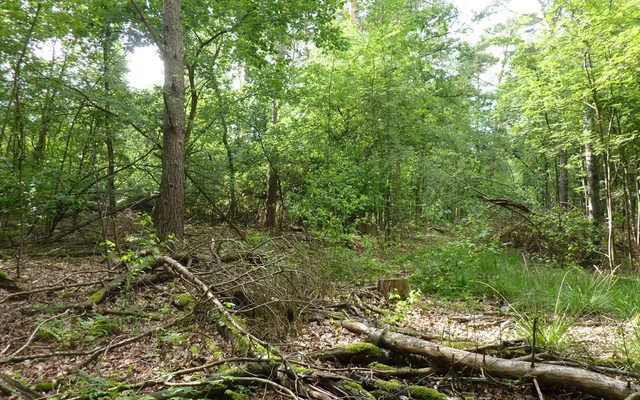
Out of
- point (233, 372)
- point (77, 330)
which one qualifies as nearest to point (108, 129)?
point (77, 330)

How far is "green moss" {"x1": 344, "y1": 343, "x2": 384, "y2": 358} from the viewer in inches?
137

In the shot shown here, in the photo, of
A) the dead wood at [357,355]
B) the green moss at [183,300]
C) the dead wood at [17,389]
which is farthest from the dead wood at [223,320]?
the dead wood at [17,389]

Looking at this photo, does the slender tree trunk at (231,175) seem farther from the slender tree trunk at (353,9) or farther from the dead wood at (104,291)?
the slender tree trunk at (353,9)

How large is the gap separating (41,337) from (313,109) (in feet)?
33.3

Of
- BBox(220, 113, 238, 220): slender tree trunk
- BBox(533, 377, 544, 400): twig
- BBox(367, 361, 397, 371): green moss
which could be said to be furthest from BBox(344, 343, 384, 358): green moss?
BBox(220, 113, 238, 220): slender tree trunk

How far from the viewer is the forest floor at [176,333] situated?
2.86 meters

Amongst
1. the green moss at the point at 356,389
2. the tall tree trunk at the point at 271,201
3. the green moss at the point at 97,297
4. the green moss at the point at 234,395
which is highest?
the tall tree trunk at the point at 271,201

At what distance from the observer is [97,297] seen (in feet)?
14.5

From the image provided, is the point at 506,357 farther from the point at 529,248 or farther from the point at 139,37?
the point at 139,37

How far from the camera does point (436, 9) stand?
1453 centimetres

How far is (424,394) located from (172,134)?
593 centimetres

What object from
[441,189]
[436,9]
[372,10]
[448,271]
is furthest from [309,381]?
[436,9]

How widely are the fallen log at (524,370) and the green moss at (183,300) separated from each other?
269 cm

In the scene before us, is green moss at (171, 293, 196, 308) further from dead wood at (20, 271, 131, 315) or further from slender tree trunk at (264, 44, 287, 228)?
slender tree trunk at (264, 44, 287, 228)
